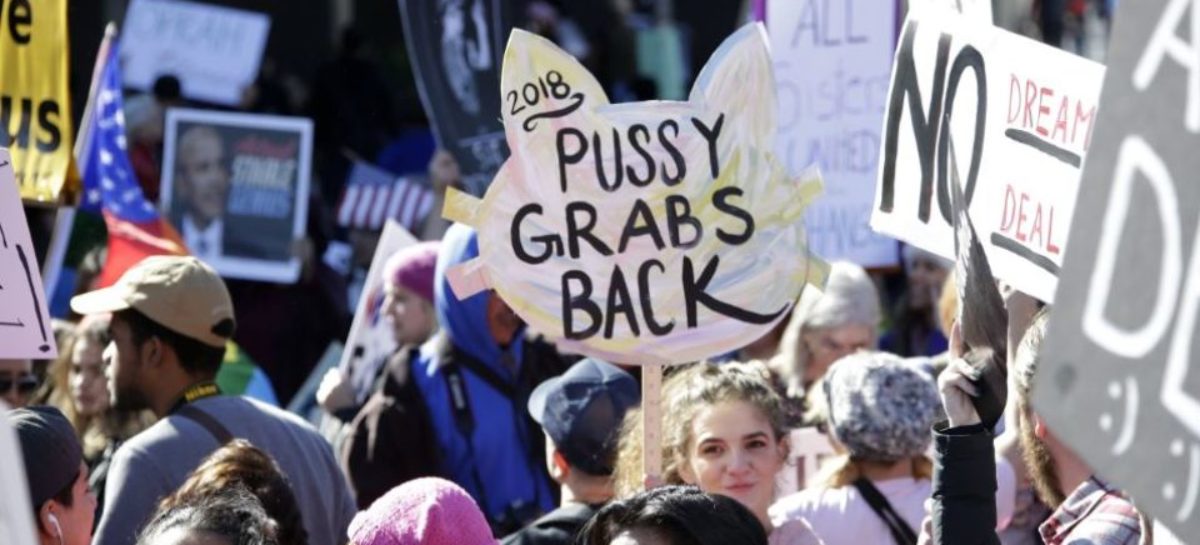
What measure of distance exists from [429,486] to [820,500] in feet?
3.75

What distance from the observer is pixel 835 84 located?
662cm

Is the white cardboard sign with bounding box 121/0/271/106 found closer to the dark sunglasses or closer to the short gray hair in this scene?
the short gray hair

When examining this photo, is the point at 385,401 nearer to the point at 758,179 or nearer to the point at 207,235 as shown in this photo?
the point at 758,179

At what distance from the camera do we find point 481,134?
24.0ft

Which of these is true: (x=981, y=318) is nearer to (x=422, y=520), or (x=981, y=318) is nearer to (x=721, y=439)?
(x=422, y=520)

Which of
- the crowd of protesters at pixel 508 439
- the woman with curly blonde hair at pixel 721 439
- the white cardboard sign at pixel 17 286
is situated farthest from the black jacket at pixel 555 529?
the white cardboard sign at pixel 17 286

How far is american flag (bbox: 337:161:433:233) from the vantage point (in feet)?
33.3

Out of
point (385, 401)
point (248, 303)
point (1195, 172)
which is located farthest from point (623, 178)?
point (248, 303)

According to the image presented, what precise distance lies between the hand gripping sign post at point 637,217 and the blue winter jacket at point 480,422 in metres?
1.58

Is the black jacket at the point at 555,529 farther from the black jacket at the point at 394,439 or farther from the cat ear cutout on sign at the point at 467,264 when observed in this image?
the black jacket at the point at 394,439

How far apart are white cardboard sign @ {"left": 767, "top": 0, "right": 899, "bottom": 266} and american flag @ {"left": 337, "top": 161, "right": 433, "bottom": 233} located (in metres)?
3.67

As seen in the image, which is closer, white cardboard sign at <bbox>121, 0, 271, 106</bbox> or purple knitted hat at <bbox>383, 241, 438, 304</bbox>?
purple knitted hat at <bbox>383, 241, 438, 304</bbox>

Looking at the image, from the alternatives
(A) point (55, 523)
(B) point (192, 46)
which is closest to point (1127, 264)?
(A) point (55, 523)

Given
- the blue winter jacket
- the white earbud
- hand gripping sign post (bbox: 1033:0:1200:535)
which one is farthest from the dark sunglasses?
hand gripping sign post (bbox: 1033:0:1200:535)
